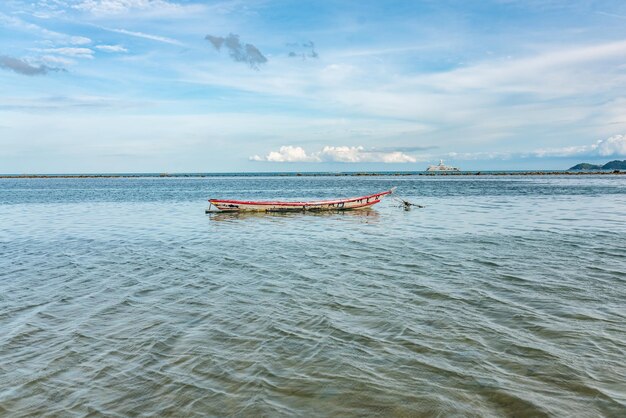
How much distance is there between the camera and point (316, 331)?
9688 mm

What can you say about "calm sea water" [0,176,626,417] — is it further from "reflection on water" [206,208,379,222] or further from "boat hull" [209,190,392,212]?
"boat hull" [209,190,392,212]

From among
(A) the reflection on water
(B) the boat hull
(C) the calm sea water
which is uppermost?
(B) the boat hull

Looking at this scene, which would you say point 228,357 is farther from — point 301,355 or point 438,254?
point 438,254

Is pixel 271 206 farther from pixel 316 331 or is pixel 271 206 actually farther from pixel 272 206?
pixel 316 331

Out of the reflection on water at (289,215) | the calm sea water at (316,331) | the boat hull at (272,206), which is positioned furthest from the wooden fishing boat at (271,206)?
the calm sea water at (316,331)

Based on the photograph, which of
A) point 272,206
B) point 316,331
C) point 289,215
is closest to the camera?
point 316,331

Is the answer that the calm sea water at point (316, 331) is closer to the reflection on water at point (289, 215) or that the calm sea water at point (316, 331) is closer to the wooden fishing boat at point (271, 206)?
the reflection on water at point (289, 215)

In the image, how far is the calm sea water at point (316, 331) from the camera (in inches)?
269

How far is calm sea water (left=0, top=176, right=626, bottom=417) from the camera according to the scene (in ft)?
22.4

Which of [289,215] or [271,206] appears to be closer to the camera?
[289,215]

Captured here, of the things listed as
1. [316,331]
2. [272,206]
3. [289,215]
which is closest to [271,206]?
[272,206]

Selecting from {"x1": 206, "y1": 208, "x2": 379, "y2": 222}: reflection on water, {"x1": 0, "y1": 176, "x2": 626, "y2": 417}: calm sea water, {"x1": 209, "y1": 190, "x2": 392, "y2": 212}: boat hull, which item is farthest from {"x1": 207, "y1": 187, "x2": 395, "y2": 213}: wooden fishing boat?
{"x1": 0, "y1": 176, "x2": 626, "y2": 417}: calm sea water

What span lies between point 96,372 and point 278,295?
5672mm

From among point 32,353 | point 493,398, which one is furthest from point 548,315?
point 32,353
